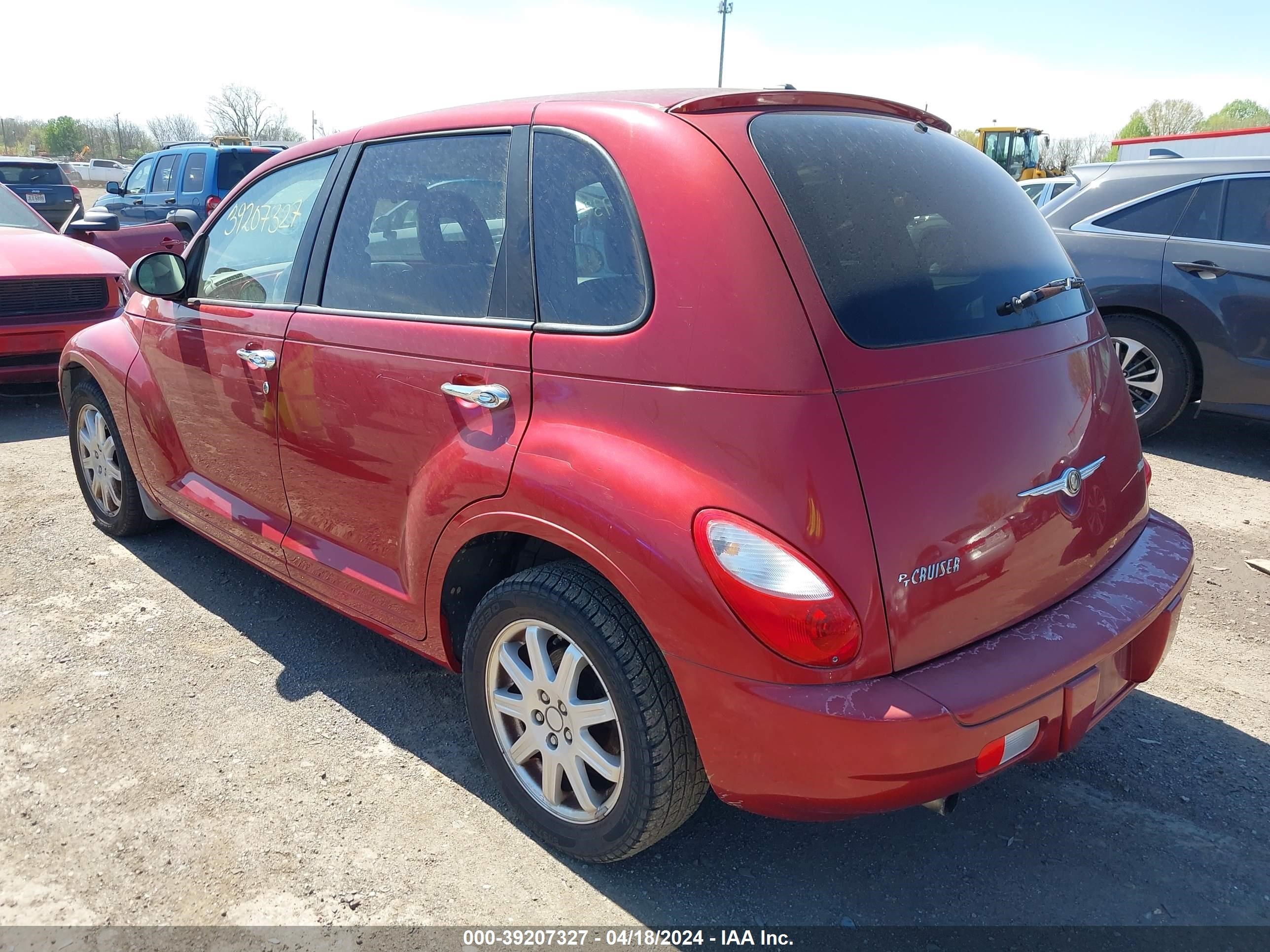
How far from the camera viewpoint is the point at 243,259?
10.9 ft

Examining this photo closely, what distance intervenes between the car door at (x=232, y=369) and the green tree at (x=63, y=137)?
80703 millimetres

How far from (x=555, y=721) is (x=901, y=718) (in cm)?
88

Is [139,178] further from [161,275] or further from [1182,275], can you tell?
[1182,275]

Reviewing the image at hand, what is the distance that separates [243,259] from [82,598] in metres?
1.64

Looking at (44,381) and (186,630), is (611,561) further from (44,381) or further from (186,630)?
(44,381)

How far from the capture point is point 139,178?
14109 mm

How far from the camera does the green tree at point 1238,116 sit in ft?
174

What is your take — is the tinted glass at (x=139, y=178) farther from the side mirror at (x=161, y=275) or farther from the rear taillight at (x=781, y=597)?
the rear taillight at (x=781, y=597)

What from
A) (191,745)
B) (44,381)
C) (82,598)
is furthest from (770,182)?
(44,381)

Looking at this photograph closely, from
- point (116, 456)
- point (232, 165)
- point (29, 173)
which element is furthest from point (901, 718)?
point (29, 173)

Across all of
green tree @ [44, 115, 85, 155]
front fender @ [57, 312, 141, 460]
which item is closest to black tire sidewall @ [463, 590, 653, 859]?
front fender @ [57, 312, 141, 460]

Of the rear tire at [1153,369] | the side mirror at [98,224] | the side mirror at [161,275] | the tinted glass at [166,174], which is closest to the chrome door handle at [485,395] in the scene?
the side mirror at [161,275]

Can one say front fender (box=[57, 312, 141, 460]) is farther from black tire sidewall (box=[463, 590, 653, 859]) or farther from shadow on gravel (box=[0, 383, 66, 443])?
shadow on gravel (box=[0, 383, 66, 443])

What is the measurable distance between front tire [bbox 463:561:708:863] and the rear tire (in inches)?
185
